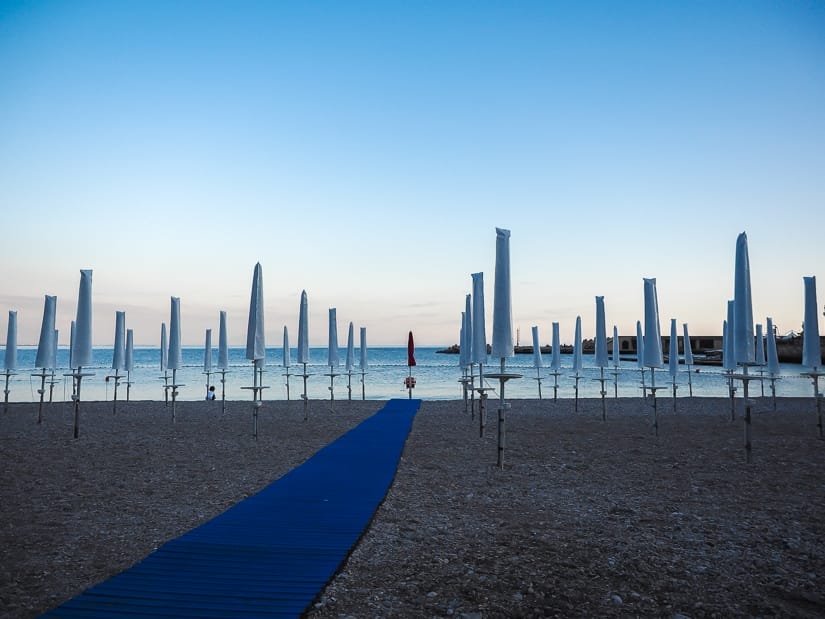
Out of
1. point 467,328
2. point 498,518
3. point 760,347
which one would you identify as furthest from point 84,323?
Result: point 760,347

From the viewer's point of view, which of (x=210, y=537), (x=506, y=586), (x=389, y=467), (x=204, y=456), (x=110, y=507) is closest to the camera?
(x=506, y=586)

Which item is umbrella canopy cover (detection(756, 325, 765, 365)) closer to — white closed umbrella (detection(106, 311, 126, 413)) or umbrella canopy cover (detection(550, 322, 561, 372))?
umbrella canopy cover (detection(550, 322, 561, 372))

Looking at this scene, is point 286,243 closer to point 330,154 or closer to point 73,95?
point 330,154

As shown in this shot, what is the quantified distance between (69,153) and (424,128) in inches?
421

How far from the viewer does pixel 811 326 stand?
1102 cm

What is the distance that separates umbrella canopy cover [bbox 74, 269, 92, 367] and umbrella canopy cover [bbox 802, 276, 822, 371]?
1484 centimetres

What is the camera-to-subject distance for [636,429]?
494 inches

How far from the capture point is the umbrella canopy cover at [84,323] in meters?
10.0

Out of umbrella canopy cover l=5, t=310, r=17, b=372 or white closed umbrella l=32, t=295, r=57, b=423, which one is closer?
white closed umbrella l=32, t=295, r=57, b=423

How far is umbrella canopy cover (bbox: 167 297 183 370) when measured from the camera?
13812mm

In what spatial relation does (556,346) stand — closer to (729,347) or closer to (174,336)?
(729,347)

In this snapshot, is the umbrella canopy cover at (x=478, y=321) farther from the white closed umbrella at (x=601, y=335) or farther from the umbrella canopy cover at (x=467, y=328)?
the white closed umbrella at (x=601, y=335)

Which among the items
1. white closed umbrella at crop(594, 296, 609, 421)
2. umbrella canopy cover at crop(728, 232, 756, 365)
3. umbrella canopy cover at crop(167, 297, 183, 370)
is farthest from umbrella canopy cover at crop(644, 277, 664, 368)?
umbrella canopy cover at crop(167, 297, 183, 370)

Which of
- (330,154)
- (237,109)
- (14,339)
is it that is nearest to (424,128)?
(330,154)
